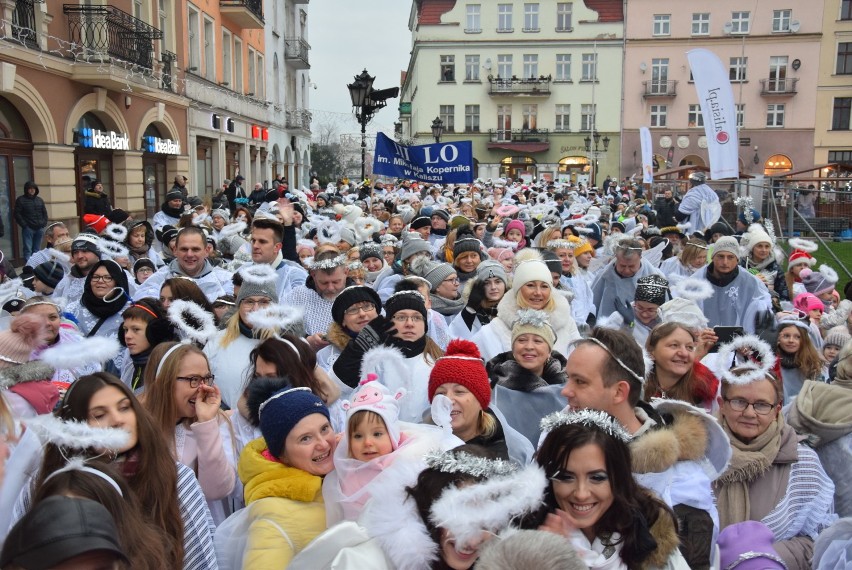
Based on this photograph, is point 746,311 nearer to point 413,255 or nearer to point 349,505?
point 413,255

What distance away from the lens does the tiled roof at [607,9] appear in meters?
55.2

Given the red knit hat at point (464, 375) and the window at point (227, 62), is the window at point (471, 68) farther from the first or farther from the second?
the red knit hat at point (464, 375)

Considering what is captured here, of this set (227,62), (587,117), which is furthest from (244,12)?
(587,117)

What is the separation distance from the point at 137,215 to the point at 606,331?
21208 millimetres

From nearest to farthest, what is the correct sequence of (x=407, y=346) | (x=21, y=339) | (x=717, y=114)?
1. (x=21, y=339)
2. (x=407, y=346)
3. (x=717, y=114)

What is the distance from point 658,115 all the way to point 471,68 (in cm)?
1493

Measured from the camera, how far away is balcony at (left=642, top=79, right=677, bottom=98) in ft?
178

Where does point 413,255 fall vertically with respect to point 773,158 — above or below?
below

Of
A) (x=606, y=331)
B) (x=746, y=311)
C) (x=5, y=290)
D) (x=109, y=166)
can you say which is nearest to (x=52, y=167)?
(x=109, y=166)

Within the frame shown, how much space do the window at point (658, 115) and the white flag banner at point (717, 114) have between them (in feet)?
A: 144

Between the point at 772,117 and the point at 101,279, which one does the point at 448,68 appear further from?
the point at 101,279

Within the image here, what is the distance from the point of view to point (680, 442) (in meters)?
2.80

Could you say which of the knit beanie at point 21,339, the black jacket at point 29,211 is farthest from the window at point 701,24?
the knit beanie at point 21,339

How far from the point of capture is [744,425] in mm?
3295
